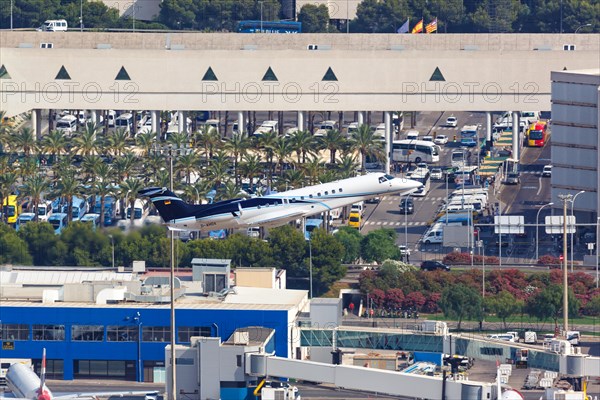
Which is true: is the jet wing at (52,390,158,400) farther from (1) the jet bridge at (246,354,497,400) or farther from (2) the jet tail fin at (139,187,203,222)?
(2) the jet tail fin at (139,187,203,222)

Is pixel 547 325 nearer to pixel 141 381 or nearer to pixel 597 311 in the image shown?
pixel 597 311

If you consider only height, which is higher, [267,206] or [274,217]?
[267,206]

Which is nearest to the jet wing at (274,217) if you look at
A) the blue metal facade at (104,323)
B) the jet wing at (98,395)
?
the blue metal facade at (104,323)

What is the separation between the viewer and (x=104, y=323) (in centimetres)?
17612

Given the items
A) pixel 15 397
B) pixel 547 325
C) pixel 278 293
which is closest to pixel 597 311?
pixel 547 325

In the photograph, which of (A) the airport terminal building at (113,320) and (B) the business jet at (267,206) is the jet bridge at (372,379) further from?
(B) the business jet at (267,206)

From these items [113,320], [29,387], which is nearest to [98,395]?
[29,387]

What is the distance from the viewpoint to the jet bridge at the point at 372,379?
454ft

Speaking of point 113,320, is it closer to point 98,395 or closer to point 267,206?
point 98,395

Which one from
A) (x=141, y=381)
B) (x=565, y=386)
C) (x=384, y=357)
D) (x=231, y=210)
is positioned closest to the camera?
(x=565, y=386)

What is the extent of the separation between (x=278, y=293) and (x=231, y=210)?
12.1 meters

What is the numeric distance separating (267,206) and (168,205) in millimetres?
8884

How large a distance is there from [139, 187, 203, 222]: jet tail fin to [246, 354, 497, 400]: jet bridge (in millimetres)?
38629

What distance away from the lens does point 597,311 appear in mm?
198250
